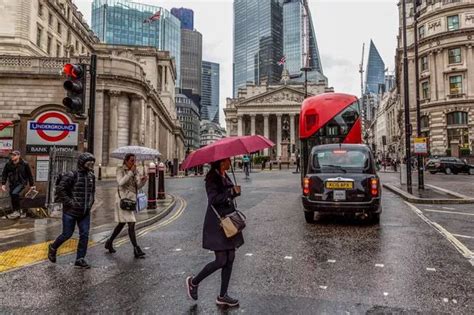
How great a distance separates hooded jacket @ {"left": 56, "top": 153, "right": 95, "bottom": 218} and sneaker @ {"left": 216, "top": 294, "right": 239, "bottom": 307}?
2832mm

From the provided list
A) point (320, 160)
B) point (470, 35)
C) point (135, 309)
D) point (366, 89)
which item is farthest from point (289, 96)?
point (366, 89)

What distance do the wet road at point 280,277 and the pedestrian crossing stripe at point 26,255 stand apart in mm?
348

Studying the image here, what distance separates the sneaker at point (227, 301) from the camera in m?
3.66

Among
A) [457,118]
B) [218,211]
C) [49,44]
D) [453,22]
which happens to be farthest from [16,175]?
[453,22]

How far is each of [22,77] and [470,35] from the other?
1935 inches

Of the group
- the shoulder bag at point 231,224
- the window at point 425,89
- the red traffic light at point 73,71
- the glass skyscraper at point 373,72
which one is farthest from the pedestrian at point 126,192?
the glass skyscraper at point 373,72

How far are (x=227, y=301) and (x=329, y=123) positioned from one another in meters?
11.9

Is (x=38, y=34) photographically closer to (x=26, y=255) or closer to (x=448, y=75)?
(x=26, y=255)

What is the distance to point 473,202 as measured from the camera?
37.9 feet

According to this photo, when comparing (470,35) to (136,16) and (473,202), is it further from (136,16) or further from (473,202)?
(136,16)

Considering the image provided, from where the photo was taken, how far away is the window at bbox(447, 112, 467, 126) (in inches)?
1652

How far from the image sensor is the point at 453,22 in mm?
42531

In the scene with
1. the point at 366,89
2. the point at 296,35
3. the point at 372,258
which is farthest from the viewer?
the point at 366,89

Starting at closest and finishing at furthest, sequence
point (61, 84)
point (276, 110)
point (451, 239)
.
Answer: point (451, 239) → point (61, 84) → point (276, 110)
